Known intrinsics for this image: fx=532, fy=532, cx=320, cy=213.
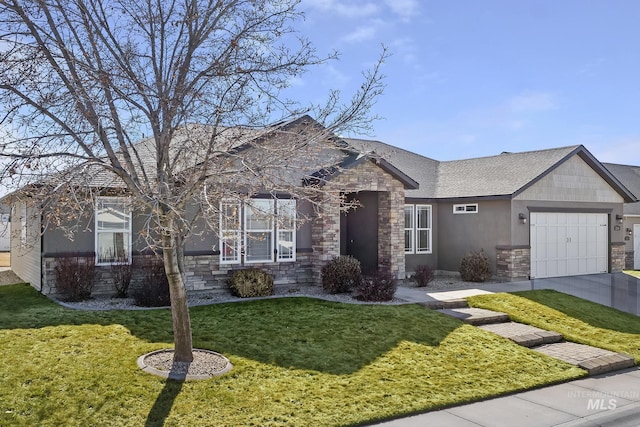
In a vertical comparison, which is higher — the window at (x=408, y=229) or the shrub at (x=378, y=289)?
the window at (x=408, y=229)

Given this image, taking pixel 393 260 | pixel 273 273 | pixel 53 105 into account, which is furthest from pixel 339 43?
pixel 393 260

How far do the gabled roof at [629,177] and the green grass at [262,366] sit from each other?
18.9m

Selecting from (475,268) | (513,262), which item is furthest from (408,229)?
(513,262)

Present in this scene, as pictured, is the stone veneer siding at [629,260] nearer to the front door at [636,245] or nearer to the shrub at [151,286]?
the front door at [636,245]

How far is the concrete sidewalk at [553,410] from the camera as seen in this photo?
6.80m

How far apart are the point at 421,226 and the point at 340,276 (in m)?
6.55

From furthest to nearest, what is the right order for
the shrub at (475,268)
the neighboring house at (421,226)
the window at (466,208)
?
the window at (466,208) → the shrub at (475,268) → the neighboring house at (421,226)

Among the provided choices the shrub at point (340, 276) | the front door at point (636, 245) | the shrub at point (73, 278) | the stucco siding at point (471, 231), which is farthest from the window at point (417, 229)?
the front door at point (636, 245)

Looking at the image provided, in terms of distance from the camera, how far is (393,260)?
1596cm

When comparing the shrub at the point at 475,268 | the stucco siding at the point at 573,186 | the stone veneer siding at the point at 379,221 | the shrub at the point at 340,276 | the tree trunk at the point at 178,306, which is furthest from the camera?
the stucco siding at the point at 573,186

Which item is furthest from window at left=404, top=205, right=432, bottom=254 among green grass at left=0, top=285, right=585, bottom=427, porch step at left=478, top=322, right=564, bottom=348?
porch step at left=478, top=322, right=564, bottom=348

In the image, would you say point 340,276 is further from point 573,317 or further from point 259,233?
point 573,317

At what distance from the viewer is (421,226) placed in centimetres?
1964

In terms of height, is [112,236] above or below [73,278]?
above
